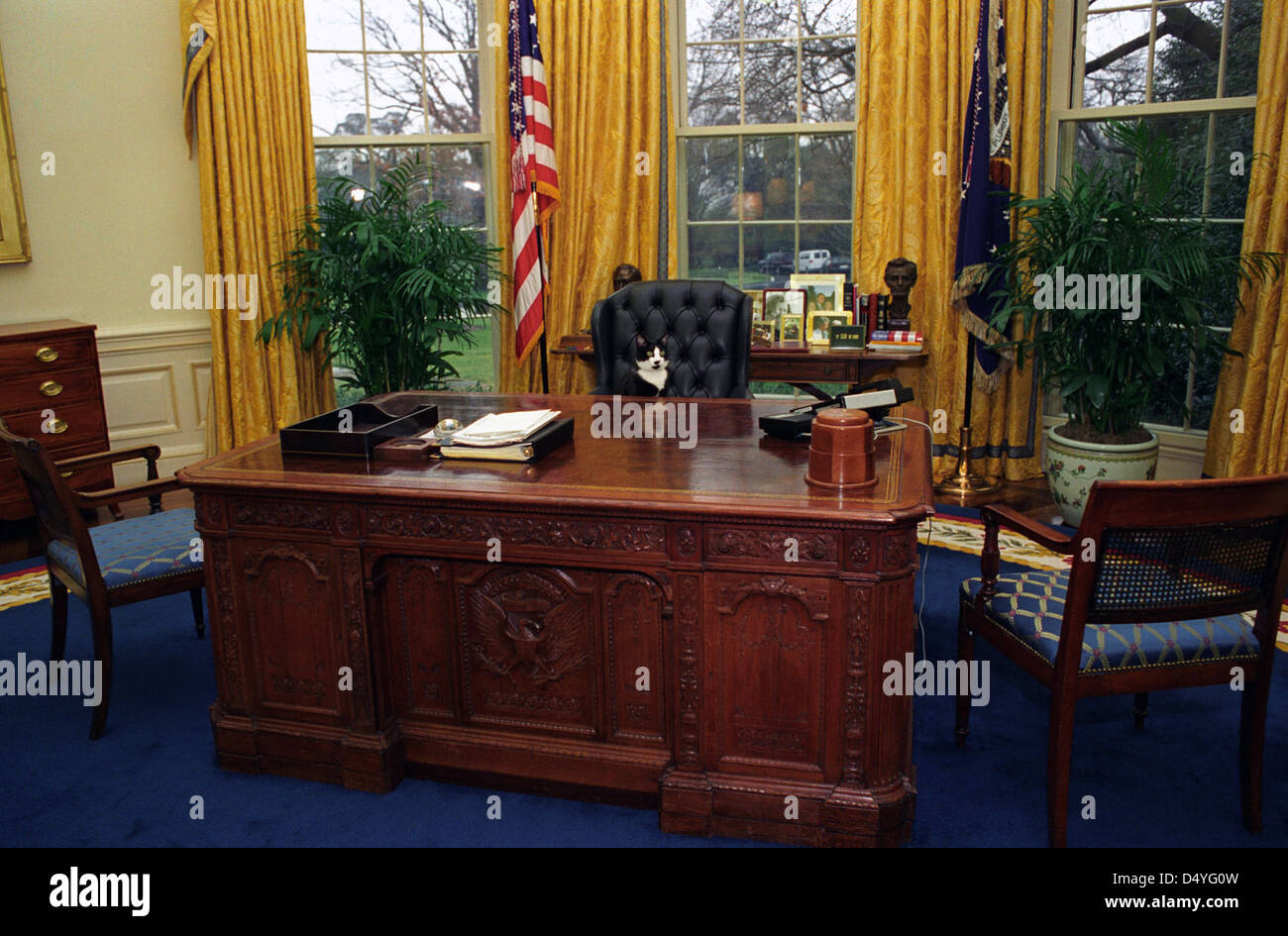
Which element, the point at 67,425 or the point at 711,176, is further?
the point at 711,176

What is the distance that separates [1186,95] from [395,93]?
3.79 metres

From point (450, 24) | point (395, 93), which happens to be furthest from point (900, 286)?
point (395, 93)

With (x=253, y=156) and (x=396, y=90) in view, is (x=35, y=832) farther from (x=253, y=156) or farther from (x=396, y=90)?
(x=396, y=90)

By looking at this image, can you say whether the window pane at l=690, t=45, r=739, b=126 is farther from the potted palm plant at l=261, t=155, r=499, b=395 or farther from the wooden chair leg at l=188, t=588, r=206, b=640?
the wooden chair leg at l=188, t=588, r=206, b=640

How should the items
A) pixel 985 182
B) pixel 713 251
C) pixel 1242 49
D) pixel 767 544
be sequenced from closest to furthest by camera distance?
pixel 767 544, pixel 1242 49, pixel 985 182, pixel 713 251

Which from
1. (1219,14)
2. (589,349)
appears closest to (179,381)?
(589,349)

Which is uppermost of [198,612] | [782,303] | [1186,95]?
[1186,95]

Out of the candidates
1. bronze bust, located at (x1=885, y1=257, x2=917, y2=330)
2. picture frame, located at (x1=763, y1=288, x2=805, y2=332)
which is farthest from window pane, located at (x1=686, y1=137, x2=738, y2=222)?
bronze bust, located at (x1=885, y1=257, x2=917, y2=330)

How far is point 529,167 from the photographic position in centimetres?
499

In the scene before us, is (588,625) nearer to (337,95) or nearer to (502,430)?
(502,430)

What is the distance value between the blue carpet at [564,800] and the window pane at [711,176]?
10.0 ft

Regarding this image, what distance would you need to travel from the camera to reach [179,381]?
5.56m

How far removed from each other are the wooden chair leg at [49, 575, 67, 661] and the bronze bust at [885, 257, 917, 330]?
3.54m

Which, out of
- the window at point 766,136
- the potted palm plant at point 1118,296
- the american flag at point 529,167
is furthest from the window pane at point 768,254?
the potted palm plant at point 1118,296
